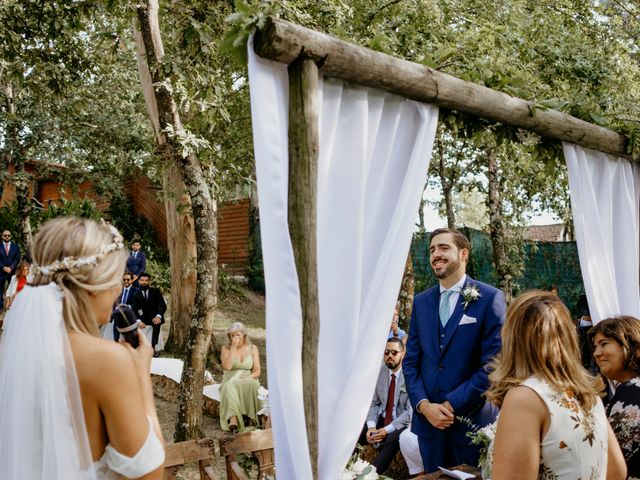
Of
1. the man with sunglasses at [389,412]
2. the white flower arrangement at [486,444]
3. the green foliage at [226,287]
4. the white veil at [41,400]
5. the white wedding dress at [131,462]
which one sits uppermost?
the green foliage at [226,287]

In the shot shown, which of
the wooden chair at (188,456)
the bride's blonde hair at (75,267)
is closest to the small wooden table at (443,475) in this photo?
the wooden chair at (188,456)

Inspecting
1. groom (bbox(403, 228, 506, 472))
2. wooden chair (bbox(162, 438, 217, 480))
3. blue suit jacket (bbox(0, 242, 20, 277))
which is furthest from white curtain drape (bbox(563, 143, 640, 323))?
blue suit jacket (bbox(0, 242, 20, 277))

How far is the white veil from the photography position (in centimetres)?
164

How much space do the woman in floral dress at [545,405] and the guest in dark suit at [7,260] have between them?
12122 millimetres

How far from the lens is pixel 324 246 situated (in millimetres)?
2701

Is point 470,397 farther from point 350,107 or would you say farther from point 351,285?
point 350,107

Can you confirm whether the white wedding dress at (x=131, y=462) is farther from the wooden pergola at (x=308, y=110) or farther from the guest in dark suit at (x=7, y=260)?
the guest in dark suit at (x=7, y=260)

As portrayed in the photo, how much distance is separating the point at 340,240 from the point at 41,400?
4.79 feet

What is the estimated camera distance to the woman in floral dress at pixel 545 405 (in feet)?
5.95

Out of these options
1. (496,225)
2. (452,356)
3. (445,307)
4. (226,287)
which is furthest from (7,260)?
(452,356)

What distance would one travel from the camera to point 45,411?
5.44 ft

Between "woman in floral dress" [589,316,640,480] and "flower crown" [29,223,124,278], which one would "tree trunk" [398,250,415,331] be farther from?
"flower crown" [29,223,124,278]

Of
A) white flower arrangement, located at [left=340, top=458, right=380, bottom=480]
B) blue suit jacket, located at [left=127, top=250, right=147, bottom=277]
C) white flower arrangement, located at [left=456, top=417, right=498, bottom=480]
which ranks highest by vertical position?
blue suit jacket, located at [left=127, top=250, right=147, bottom=277]

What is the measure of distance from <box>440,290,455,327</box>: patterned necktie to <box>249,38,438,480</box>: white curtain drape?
2.98 feet
